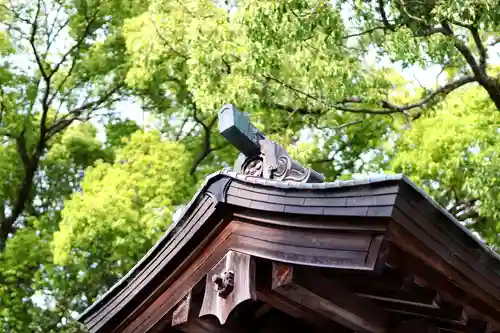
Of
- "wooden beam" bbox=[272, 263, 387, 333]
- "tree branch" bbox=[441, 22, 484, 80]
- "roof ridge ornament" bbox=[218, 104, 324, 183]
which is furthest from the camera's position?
"tree branch" bbox=[441, 22, 484, 80]

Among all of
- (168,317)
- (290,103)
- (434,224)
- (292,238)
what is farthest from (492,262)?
(290,103)

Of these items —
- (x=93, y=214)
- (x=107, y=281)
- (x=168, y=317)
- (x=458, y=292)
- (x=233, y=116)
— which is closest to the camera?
(x=458, y=292)

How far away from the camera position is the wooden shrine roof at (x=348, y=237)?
248 centimetres

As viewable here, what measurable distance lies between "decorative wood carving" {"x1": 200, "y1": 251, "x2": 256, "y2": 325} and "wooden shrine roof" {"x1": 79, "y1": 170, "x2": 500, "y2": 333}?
0.21 feet

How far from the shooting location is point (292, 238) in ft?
9.30

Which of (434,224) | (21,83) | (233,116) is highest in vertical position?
(21,83)

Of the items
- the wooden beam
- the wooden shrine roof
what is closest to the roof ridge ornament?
the wooden shrine roof

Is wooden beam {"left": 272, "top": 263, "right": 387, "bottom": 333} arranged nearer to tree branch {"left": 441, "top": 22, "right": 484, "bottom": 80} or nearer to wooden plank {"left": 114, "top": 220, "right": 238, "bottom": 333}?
wooden plank {"left": 114, "top": 220, "right": 238, "bottom": 333}

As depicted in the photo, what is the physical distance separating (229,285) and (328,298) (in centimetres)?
50

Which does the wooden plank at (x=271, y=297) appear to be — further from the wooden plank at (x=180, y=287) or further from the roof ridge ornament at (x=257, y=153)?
the roof ridge ornament at (x=257, y=153)

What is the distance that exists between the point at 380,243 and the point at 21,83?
12.4m

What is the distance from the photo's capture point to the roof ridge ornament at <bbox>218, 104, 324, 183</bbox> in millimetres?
3112

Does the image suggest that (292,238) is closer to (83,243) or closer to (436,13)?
(436,13)

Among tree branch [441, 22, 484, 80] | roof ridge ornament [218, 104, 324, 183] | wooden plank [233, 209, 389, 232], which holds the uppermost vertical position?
tree branch [441, 22, 484, 80]
